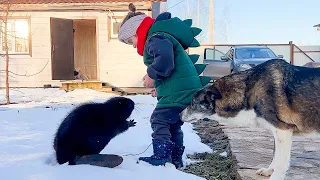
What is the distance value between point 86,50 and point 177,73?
1565cm

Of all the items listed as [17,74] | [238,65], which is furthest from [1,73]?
[238,65]

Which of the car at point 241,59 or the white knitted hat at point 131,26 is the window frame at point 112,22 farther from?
the white knitted hat at point 131,26

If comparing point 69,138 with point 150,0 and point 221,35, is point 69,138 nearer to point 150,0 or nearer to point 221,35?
point 150,0

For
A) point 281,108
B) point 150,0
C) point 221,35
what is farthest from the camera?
point 221,35

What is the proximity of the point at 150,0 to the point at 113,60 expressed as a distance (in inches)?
98.8

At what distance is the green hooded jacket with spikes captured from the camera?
137 inches

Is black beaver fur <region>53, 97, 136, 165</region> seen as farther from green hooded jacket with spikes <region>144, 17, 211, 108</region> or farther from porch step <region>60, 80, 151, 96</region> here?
porch step <region>60, 80, 151, 96</region>

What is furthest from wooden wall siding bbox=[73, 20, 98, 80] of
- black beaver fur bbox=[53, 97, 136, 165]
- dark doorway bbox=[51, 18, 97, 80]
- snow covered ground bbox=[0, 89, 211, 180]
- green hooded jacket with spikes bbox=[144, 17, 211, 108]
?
black beaver fur bbox=[53, 97, 136, 165]

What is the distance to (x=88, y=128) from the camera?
3.16 metres

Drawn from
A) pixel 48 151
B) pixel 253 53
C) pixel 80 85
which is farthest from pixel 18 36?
pixel 48 151

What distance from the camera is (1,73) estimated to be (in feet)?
45.6

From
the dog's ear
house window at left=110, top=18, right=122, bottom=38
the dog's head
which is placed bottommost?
the dog's head

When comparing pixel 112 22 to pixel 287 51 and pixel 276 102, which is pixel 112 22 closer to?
pixel 287 51

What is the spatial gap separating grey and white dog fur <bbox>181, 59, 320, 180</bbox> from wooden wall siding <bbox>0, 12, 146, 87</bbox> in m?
10.5
